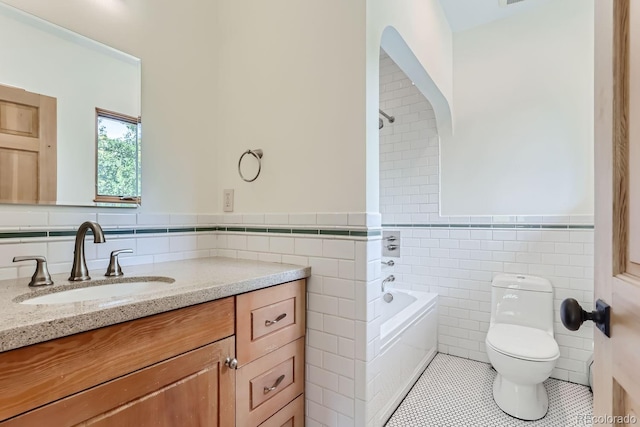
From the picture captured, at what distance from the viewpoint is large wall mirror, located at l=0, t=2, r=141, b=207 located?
112cm

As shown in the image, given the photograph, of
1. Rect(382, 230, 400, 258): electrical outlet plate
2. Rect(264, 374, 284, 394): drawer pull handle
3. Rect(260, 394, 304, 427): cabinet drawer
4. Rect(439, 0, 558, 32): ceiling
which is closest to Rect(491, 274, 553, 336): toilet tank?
Rect(382, 230, 400, 258): electrical outlet plate

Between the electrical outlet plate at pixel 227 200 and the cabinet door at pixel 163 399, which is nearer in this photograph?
the cabinet door at pixel 163 399

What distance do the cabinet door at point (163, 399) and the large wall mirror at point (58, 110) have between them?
817 millimetres

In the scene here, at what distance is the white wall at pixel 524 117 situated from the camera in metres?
2.18

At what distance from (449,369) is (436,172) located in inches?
61.5

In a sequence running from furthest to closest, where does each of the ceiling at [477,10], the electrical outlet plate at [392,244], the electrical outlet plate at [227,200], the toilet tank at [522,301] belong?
the electrical outlet plate at [392,244] → the ceiling at [477,10] → the toilet tank at [522,301] → the electrical outlet plate at [227,200]

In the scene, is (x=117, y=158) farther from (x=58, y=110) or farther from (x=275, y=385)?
(x=275, y=385)

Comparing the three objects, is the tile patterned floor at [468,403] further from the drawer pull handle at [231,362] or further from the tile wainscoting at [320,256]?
the drawer pull handle at [231,362]

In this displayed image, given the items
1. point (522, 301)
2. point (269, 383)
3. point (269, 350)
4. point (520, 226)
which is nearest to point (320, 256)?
point (269, 350)

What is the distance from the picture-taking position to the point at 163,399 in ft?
2.97

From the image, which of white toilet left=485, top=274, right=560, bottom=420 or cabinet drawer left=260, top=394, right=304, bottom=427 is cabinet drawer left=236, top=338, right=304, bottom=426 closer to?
cabinet drawer left=260, top=394, right=304, bottom=427

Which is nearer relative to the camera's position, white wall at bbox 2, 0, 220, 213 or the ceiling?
white wall at bbox 2, 0, 220, 213

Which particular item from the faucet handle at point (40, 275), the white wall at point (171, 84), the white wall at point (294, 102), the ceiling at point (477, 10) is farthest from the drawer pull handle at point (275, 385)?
the ceiling at point (477, 10)

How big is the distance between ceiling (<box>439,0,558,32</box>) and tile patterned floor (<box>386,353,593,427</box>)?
2.72m
